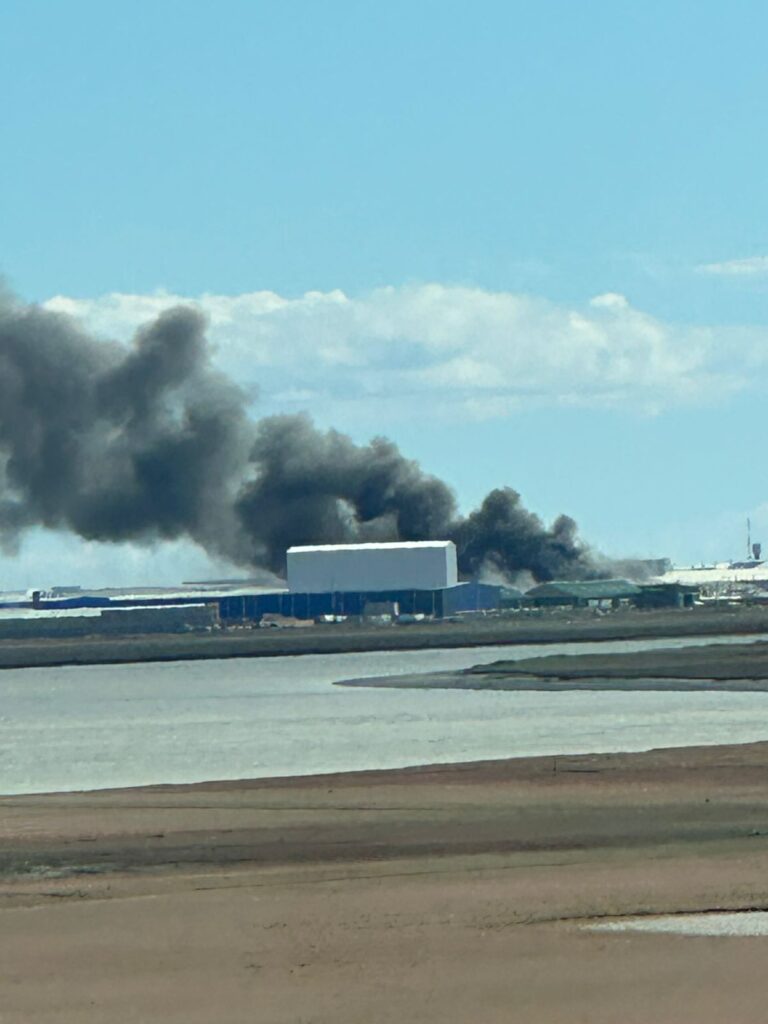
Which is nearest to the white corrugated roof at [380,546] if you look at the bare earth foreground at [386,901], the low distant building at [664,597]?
the low distant building at [664,597]

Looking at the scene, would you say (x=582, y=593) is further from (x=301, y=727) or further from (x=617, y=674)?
(x=301, y=727)

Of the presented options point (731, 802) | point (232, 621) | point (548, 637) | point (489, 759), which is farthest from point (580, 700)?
point (232, 621)

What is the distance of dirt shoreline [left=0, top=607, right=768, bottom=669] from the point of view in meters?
135

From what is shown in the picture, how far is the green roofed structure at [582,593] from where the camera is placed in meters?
165

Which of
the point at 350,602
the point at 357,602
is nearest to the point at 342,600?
the point at 350,602

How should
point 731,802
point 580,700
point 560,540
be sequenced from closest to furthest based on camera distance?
point 731,802
point 580,700
point 560,540

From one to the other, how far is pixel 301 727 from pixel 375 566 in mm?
97861

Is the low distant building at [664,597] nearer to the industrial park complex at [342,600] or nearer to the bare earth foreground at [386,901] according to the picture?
the industrial park complex at [342,600]

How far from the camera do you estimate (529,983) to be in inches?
672

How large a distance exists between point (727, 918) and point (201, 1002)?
20.3ft

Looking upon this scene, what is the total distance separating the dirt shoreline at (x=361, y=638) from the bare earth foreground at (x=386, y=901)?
98967 mm

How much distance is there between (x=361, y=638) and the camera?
458 feet

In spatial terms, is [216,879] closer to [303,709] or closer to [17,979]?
[17,979]

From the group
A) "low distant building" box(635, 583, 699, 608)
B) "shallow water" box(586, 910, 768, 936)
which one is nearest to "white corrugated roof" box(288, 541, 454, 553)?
"low distant building" box(635, 583, 699, 608)
